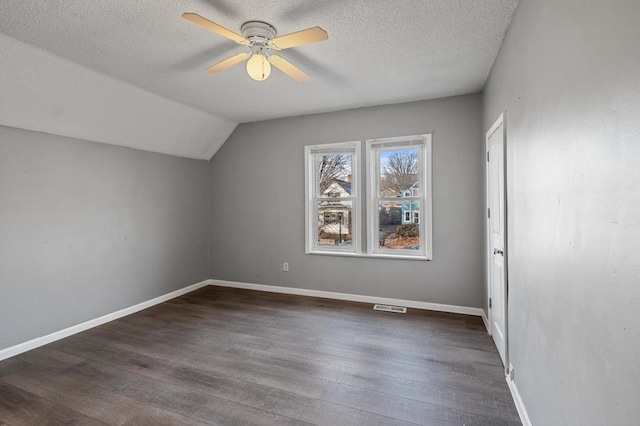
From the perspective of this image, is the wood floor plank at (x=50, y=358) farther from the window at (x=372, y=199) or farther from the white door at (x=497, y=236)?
the white door at (x=497, y=236)

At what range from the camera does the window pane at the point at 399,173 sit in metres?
3.94

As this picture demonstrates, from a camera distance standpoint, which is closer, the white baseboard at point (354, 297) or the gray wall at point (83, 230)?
the gray wall at point (83, 230)

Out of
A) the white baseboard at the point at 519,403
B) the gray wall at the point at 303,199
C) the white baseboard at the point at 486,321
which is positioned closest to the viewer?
the white baseboard at the point at 519,403

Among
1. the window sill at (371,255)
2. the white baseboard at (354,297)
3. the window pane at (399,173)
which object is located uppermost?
the window pane at (399,173)

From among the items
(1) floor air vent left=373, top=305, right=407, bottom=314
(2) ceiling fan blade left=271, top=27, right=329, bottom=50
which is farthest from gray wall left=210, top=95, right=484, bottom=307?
(2) ceiling fan blade left=271, top=27, right=329, bottom=50

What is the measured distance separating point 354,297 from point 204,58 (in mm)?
3290

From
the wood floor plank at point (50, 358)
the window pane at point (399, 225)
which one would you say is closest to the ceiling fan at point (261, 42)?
the window pane at point (399, 225)

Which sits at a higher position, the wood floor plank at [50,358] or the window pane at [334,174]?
the window pane at [334,174]

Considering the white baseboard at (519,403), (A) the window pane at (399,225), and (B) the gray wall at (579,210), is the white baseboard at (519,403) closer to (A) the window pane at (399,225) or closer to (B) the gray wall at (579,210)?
(B) the gray wall at (579,210)

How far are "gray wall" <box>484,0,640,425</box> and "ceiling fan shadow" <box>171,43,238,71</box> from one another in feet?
7.01

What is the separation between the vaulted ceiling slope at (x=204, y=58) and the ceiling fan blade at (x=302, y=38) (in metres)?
0.21

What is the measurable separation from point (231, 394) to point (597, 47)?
2.70 metres

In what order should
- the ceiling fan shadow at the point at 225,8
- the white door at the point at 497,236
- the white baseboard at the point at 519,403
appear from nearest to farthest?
the white baseboard at the point at 519,403 → the ceiling fan shadow at the point at 225,8 → the white door at the point at 497,236

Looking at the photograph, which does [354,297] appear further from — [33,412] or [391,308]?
[33,412]
